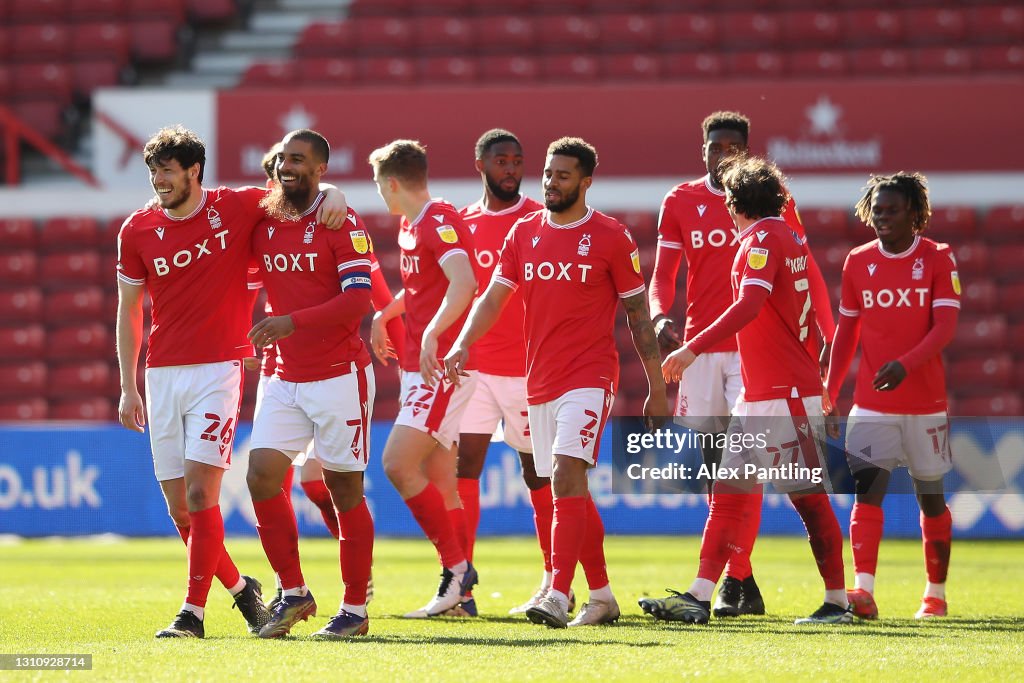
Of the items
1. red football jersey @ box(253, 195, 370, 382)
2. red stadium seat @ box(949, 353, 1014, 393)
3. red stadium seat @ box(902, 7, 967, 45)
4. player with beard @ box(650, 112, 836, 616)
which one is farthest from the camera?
red stadium seat @ box(902, 7, 967, 45)

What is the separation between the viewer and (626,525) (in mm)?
13227

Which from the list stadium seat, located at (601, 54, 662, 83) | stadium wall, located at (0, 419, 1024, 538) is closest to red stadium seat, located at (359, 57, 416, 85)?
stadium seat, located at (601, 54, 662, 83)

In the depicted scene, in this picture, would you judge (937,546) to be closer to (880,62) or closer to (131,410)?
(131,410)

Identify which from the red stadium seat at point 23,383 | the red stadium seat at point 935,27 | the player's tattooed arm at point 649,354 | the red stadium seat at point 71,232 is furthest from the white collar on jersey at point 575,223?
the red stadium seat at point 935,27

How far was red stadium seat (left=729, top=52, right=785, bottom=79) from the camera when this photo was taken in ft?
57.5

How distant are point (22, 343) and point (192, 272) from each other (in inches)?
398

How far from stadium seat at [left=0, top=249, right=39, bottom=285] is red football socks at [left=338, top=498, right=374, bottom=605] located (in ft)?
35.8

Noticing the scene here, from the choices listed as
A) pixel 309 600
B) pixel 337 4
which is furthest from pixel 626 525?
pixel 337 4

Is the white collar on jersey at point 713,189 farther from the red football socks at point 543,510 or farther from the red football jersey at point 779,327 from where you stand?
the red football socks at point 543,510

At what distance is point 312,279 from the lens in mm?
6340

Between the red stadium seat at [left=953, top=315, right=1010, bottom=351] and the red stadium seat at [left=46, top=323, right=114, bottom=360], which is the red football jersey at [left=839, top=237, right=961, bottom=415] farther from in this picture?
the red stadium seat at [left=46, top=323, right=114, bottom=360]

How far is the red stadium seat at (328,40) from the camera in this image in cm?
1889

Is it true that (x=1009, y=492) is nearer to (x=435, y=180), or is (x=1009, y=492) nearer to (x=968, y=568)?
(x=968, y=568)

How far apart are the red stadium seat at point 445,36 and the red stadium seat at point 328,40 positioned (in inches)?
35.9
